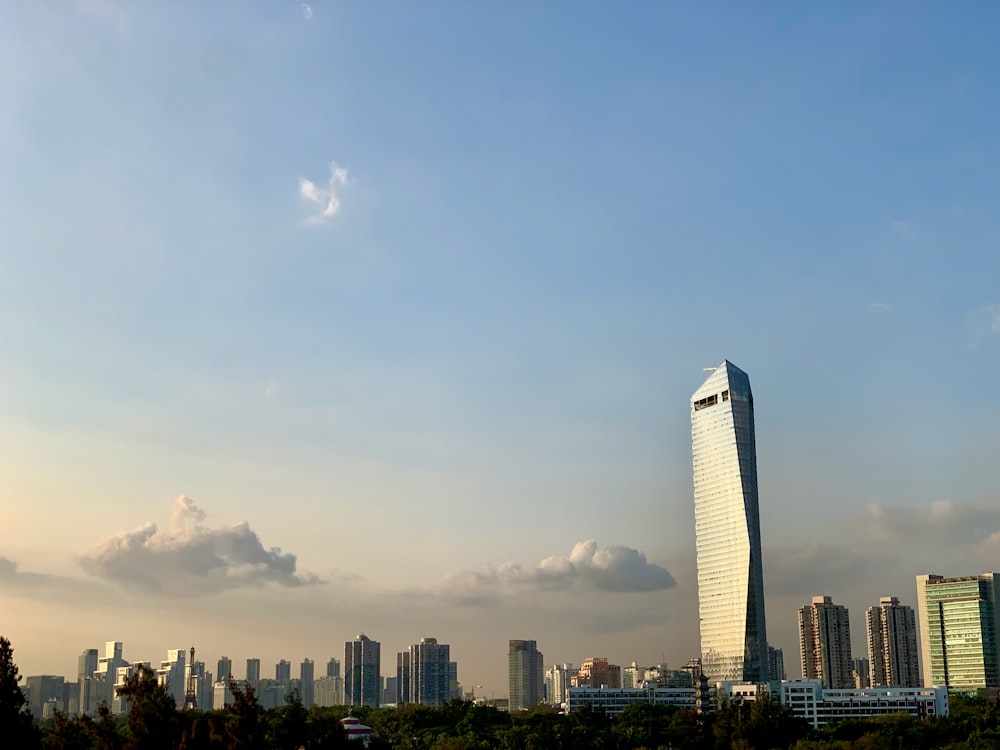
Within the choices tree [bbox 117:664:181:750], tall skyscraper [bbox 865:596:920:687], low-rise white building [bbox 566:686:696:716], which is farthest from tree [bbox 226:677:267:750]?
tall skyscraper [bbox 865:596:920:687]

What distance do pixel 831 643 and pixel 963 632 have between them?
72.2 ft

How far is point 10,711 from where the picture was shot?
3528 cm

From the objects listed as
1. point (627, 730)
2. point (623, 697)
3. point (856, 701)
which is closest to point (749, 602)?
point (856, 701)

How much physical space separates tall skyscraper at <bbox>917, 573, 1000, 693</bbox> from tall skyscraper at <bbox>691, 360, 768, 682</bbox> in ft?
185

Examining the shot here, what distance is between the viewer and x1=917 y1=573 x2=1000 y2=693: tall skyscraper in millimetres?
178750

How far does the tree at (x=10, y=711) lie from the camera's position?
3497 centimetres

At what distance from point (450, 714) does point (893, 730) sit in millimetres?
44481

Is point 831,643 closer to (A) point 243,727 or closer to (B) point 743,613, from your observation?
(B) point 743,613

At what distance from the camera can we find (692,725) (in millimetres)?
103625

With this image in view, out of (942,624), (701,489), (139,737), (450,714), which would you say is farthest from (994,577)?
(139,737)

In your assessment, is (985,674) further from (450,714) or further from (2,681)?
(2,681)

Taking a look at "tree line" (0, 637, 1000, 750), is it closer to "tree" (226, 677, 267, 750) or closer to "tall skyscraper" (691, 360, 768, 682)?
"tree" (226, 677, 267, 750)

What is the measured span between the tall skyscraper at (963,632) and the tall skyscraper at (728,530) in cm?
5627

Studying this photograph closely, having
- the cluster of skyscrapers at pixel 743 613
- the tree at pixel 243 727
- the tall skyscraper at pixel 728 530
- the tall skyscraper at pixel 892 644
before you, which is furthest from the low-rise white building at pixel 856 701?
the tree at pixel 243 727
